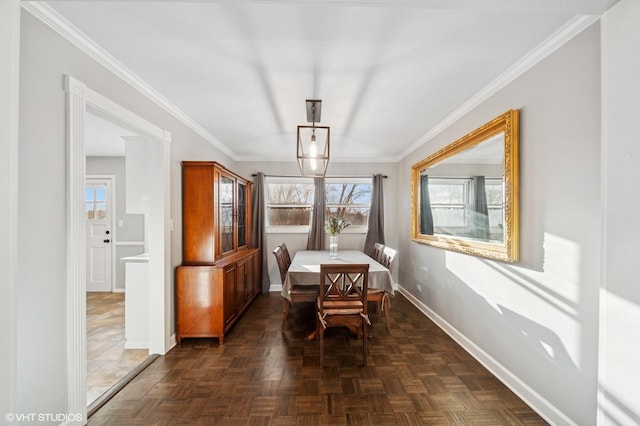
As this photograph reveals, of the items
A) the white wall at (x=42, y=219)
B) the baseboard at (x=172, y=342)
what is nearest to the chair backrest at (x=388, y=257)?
the baseboard at (x=172, y=342)

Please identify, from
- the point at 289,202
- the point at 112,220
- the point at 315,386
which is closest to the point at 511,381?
the point at 315,386

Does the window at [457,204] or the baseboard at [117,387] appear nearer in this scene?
the baseboard at [117,387]

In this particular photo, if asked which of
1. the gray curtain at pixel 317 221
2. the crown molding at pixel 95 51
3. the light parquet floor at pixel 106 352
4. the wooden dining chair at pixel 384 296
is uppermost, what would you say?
the crown molding at pixel 95 51

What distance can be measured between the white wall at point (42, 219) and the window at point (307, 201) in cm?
353

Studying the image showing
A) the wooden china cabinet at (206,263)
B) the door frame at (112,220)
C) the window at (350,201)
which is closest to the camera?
the wooden china cabinet at (206,263)

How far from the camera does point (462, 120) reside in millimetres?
2902

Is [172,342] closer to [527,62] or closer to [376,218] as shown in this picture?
[376,218]

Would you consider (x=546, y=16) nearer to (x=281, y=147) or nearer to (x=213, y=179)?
(x=213, y=179)

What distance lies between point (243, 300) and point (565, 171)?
359 cm

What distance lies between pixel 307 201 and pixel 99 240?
3.82m

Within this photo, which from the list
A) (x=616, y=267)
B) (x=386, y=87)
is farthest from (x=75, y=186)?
(x=616, y=267)

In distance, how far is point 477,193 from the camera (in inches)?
104

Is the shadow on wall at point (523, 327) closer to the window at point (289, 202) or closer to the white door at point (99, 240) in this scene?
the window at point (289, 202)

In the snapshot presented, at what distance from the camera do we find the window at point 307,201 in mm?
5164
